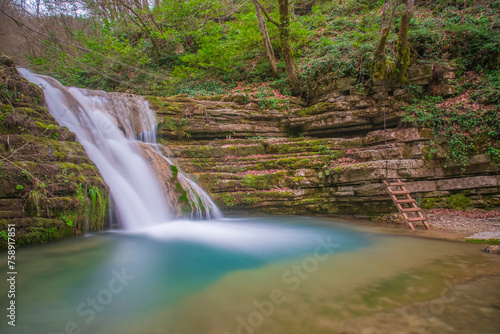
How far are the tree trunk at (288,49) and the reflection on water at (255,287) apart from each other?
8.83 meters

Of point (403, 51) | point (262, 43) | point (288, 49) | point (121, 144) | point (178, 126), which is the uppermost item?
point (262, 43)

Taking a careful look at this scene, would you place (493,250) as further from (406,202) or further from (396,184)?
(396,184)

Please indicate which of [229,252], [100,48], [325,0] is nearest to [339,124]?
[229,252]

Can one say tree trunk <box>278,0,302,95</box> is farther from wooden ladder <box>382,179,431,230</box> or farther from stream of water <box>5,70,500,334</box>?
stream of water <box>5,70,500,334</box>

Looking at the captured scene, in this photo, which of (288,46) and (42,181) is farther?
(288,46)

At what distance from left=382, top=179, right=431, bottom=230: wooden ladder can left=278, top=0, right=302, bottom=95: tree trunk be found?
6.75m

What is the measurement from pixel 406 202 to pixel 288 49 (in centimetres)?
860

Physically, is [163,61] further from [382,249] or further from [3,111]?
[382,249]

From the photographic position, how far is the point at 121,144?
7.61 m

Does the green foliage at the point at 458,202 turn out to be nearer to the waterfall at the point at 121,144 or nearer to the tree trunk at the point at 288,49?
the waterfall at the point at 121,144

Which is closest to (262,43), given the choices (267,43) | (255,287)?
(267,43)

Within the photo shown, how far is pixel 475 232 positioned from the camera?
526 centimetres

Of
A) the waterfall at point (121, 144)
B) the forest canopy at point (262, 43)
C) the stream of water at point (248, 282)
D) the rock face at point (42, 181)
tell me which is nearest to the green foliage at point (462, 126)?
the forest canopy at point (262, 43)

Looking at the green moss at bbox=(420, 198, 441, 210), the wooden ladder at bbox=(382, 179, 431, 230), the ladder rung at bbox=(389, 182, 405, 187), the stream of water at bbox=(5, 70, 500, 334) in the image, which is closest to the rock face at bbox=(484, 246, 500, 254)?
the stream of water at bbox=(5, 70, 500, 334)
